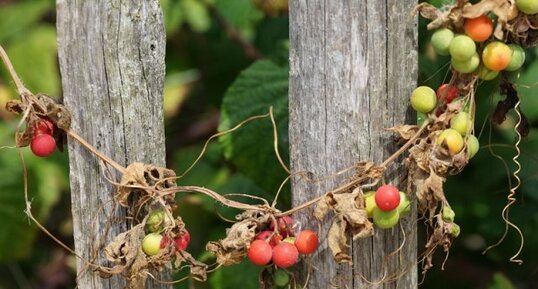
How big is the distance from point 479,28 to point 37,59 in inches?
95.1

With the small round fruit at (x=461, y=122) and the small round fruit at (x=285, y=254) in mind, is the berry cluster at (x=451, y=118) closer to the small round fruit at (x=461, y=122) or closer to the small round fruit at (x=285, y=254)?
the small round fruit at (x=461, y=122)

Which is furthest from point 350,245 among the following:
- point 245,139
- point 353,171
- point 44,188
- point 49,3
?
point 49,3

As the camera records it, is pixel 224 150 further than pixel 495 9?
Yes

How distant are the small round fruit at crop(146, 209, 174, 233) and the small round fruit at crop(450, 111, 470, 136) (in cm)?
63

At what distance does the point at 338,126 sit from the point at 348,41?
182 mm

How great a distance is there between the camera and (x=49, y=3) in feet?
13.5

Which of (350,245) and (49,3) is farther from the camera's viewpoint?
(49,3)

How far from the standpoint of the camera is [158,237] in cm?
211

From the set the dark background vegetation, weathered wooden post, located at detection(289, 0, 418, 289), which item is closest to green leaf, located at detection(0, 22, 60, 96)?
the dark background vegetation

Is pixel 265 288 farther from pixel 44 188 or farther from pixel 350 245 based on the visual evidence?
pixel 44 188

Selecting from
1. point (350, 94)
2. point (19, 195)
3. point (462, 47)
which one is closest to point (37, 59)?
point (19, 195)

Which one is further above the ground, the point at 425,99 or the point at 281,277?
the point at 425,99

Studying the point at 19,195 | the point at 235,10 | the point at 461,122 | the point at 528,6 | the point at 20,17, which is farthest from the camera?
the point at 20,17

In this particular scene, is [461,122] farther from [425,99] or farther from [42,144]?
[42,144]
